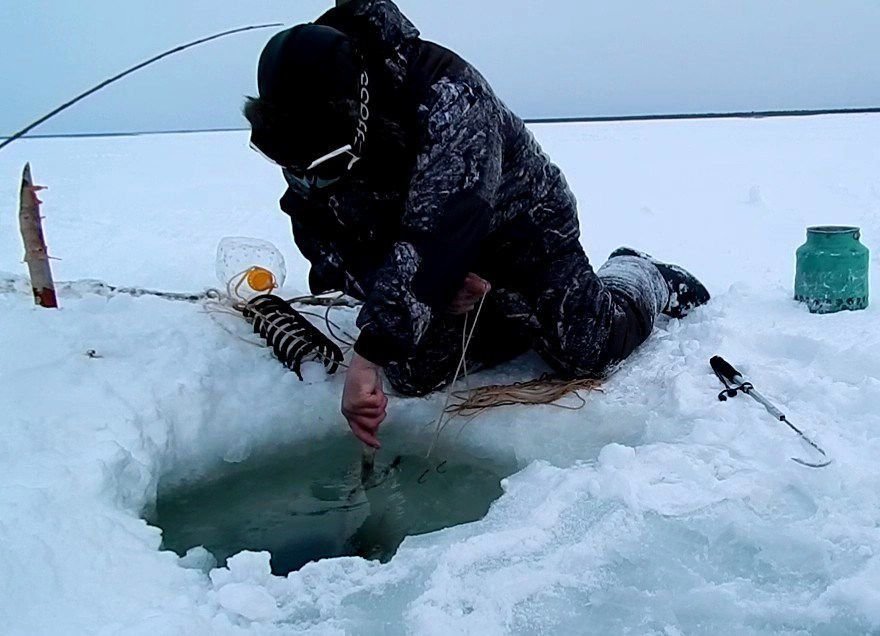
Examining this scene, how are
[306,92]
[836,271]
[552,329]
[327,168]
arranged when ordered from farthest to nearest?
1. [836,271]
2. [552,329]
3. [327,168]
4. [306,92]

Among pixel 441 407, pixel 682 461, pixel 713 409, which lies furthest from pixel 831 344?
pixel 441 407

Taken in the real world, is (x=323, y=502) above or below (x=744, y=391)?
below

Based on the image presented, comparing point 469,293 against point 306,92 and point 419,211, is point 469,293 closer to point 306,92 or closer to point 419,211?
point 419,211

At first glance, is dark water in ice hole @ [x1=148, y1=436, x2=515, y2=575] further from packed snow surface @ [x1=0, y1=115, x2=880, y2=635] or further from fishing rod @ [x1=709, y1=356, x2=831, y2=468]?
fishing rod @ [x1=709, y1=356, x2=831, y2=468]

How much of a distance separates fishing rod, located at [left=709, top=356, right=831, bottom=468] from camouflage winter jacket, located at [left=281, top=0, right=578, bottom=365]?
0.63 metres

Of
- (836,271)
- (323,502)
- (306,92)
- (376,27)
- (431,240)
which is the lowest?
(323,502)

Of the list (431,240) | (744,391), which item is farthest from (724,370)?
(431,240)

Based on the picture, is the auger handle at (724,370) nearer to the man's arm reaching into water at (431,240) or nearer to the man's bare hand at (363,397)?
the man's arm reaching into water at (431,240)

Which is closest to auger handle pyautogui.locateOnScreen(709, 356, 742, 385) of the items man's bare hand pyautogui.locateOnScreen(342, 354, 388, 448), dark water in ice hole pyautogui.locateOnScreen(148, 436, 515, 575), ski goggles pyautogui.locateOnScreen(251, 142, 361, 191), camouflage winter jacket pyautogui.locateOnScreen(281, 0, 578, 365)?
dark water in ice hole pyautogui.locateOnScreen(148, 436, 515, 575)

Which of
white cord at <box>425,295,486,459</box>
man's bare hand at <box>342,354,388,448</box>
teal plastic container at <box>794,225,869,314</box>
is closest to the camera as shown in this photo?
man's bare hand at <box>342,354,388,448</box>

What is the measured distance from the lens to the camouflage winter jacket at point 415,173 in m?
1.48

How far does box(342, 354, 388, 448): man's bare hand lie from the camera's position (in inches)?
57.7

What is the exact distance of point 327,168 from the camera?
4.71 ft

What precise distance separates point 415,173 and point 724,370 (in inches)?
32.8
